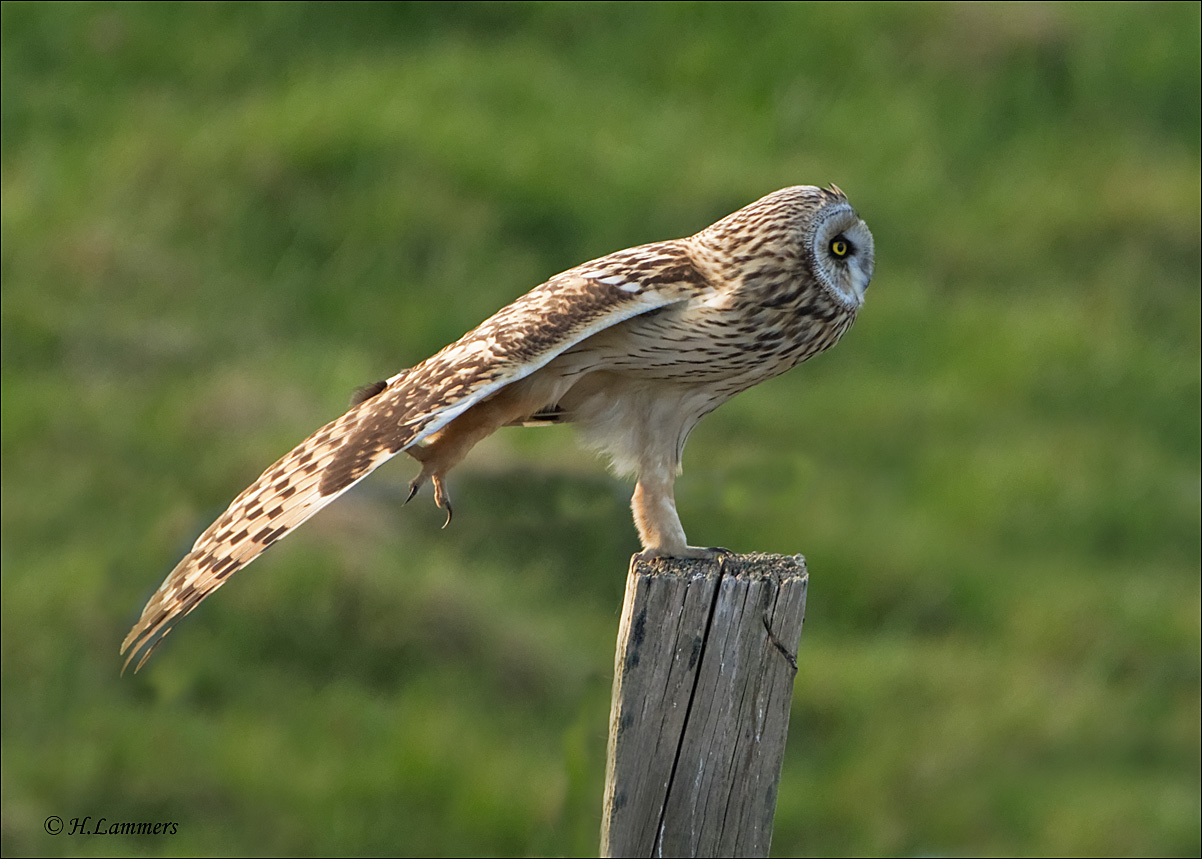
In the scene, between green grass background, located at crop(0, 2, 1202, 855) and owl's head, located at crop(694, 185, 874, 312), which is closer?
owl's head, located at crop(694, 185, 874, 312)

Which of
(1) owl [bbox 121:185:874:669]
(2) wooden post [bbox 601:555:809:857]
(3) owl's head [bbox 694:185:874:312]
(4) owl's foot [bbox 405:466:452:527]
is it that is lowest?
(2) wooden post [bbox 601:555:809:857]

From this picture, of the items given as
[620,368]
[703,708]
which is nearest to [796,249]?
[620,368]

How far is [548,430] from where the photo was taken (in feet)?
27.6

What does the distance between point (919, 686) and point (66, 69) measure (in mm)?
7316

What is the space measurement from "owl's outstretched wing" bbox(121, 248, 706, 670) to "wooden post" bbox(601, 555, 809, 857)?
0.69 meters

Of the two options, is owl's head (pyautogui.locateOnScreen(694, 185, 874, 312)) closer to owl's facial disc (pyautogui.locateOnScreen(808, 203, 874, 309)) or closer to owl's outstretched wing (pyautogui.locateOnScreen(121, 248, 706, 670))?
owl's facial disc (pyautogui.locateOnScreen(808, 203, 874, 309))

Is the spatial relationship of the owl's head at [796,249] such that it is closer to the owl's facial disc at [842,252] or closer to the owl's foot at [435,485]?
the owl's facial disc at [842,252]

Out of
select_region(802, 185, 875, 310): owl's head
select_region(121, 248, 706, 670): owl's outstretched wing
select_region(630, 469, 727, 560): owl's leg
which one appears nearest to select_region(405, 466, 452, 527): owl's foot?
select_region(121, 248, 706, 670): owl's outstretched wing

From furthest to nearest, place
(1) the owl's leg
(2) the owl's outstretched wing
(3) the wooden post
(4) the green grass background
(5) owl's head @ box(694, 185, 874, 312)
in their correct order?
(4) the green grass background → (1) the owl's leg → (5) owl's head @ box(694, 185, 874, 312) → (2) the owl's outstretched wing → (3) the wooden post

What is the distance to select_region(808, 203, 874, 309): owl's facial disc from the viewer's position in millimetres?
4242

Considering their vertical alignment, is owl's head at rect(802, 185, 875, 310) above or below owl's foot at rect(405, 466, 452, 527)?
above

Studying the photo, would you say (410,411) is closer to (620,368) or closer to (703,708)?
(620,368)

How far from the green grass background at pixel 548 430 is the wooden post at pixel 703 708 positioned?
1272 mm

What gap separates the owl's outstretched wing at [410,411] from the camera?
3.74 m
